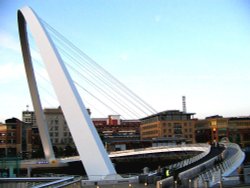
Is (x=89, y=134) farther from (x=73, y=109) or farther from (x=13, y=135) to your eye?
(x=13, y=135)

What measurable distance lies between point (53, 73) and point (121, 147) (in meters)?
79.3

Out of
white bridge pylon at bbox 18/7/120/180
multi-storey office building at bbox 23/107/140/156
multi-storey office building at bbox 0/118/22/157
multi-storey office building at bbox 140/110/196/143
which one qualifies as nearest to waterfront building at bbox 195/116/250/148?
multi-storey office building at bbox 140/110/196/143

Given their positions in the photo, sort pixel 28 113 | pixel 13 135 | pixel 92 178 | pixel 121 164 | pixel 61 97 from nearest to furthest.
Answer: pixel 92 178
pixel 61 97
pixel 121 164
pixel 13 135
pixel 28 113

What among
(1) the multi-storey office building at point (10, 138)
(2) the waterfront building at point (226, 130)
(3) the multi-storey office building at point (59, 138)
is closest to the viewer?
(1) the multi-storey office building at point (10, 138)

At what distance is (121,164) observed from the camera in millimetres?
64688

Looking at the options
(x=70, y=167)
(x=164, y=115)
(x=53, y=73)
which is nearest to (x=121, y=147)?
(x=164, y=115)

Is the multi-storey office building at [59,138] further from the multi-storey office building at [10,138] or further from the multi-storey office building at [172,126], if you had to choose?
the multi-storey office building at [172,126]

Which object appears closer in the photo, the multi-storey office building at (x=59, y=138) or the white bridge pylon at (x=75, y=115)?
the white bridge pylon at (x=75, y=115)

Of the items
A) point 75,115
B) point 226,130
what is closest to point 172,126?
point 226,130

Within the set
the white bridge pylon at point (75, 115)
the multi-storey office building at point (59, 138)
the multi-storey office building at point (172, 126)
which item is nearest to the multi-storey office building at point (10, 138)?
the multi-storey office building at point (59, 138)

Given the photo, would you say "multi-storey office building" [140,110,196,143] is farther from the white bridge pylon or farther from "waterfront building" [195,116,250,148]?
the white bridge pylon

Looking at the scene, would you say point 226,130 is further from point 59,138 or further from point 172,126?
point 59,138

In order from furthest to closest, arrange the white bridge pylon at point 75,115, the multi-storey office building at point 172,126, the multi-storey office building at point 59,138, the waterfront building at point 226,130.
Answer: the waterfront building at point 226,130, the multi-storey office building at point 172,126, the multi-storey office building at point 59,138, the white bridge pylon at point 75,115

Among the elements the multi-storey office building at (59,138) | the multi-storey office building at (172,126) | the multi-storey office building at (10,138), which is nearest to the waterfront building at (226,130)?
the multi-storey office building at (172,126)
